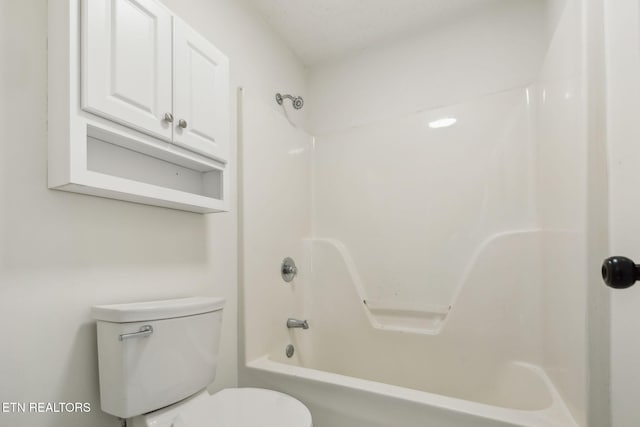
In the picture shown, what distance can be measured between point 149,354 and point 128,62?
34.9 inches

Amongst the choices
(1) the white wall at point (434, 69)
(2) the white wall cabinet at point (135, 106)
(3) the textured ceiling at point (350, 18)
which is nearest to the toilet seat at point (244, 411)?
(2) the white wall cabinet at point (135, 106)

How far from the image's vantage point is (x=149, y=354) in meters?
0.98

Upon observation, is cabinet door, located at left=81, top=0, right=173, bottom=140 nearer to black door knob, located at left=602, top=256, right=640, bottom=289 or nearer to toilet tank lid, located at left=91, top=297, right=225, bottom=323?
toilet tank lid, located at left=91, top=297, right=225, bottom=323

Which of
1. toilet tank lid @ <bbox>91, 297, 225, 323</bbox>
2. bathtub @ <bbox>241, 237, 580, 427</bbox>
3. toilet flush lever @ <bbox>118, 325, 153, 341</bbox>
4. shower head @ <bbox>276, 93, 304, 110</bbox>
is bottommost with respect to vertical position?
bathtub @ <bbox>241, 237, 580, 427</bbox>

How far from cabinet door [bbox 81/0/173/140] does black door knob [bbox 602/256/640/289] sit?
124 cm

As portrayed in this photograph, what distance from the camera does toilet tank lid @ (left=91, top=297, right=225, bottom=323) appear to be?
3.02 feet

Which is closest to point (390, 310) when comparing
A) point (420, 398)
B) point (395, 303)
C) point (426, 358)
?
point (395, 303)

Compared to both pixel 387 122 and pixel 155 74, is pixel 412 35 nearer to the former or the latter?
pixel 387 122

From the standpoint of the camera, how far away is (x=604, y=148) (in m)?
0.91

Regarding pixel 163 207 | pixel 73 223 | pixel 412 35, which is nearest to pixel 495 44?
pixel 412 35

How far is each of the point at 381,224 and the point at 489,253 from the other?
0.61 metres

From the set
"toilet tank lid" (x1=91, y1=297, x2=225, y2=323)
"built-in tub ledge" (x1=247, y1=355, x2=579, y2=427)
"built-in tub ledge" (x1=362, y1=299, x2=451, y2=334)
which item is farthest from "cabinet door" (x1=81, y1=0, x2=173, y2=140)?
"built-in tub ledge" (x1=362, y1=299, x2=451, y2=334)

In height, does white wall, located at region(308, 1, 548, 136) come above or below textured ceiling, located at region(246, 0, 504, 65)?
below

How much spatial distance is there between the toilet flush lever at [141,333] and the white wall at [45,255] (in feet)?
0.51
